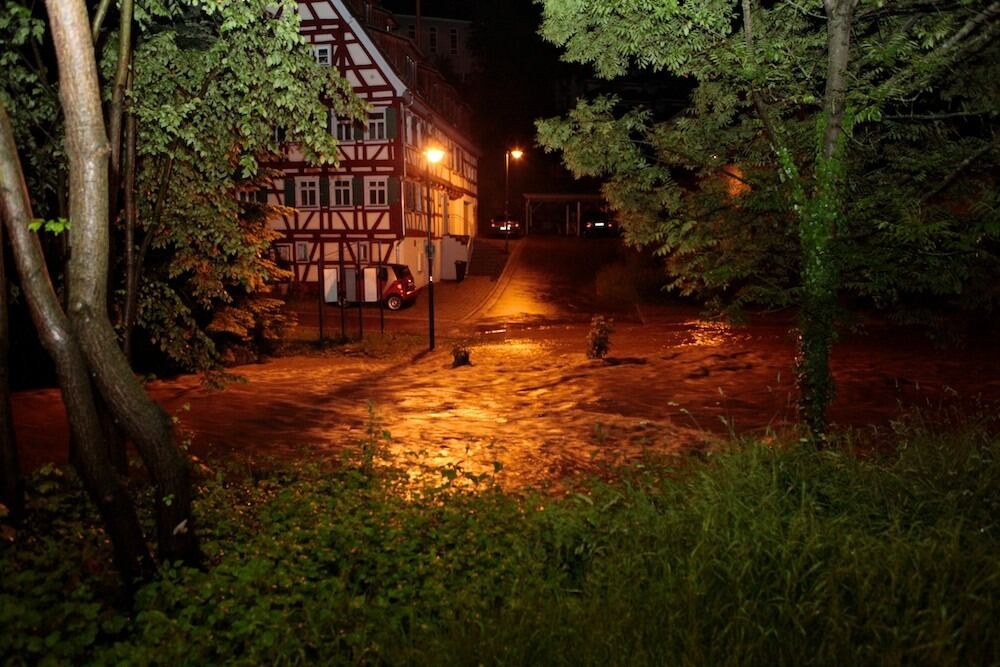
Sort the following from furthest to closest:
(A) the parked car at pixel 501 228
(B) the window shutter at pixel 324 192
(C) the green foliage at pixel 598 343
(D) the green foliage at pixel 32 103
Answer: (A) the parked car at pixel 501 228 < (B) the window shutter at pixel 324 192 < (C) the green foliage at pixel 598 343 < (D) the green foliage at pixel 32 103

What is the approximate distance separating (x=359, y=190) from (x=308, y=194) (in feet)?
8.55

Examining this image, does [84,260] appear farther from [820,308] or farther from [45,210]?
[820,308]

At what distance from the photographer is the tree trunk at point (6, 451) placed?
5941 mm

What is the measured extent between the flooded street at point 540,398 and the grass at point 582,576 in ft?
4.80

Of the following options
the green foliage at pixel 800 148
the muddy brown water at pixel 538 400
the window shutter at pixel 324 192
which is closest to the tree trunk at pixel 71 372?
the muddy brown water at pixel 538 400

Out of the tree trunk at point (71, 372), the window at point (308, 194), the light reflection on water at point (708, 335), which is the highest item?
the window at point (308, 194)

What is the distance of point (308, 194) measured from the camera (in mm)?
33656

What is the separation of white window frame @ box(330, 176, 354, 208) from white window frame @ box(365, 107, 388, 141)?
2228 millimetres

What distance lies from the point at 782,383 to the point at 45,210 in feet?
43.5

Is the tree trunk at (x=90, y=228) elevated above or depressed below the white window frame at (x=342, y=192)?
below

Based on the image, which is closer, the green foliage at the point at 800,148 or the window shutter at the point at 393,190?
the green foliage at the point at 800,148

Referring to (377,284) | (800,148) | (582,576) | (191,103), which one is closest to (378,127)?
(377,284)

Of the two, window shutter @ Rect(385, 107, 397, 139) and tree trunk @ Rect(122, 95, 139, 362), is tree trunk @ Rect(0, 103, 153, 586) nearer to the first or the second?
tree trunk @ Rect(122, 95, 139, 362)

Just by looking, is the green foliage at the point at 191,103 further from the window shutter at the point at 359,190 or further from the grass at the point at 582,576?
the window shutter at the point at 359,190
